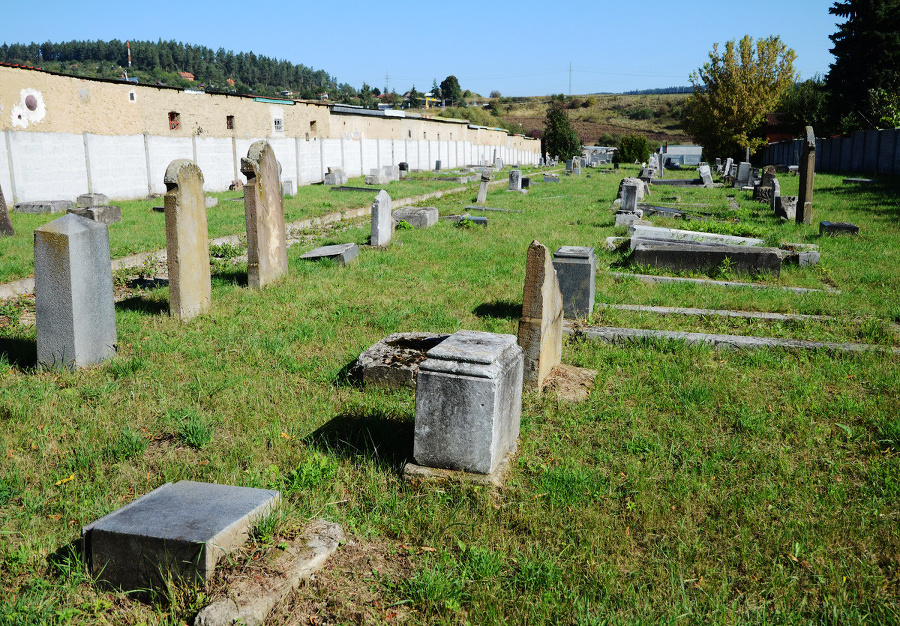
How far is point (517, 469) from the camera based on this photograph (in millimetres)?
3670

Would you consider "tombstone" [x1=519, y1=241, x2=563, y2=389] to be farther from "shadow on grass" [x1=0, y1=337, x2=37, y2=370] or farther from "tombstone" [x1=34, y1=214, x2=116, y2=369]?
"shadow on grass" [x1=0, y1=337, x2=37, y2=370]

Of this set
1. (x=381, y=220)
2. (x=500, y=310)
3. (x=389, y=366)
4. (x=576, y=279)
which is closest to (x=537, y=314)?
(x=389, y=366)

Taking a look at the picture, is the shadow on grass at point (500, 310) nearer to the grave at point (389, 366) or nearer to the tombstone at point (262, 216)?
A: the grave at point (389, 366)

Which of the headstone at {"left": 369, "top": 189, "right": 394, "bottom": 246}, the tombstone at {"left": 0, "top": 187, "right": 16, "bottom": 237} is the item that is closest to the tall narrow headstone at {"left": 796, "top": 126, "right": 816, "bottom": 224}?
the headstone at {"left": 369, "top": 189, "right": 394, "bottom": 246}

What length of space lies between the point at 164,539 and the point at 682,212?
14357mm

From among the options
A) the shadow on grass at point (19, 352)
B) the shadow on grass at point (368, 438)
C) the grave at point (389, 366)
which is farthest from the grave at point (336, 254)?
the shadow on grass at point (368, 438)

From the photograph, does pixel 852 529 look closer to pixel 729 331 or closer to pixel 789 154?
pixel 729 331

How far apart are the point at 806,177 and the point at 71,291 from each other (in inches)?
530

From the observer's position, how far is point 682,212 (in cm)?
1499

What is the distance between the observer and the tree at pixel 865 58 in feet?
110

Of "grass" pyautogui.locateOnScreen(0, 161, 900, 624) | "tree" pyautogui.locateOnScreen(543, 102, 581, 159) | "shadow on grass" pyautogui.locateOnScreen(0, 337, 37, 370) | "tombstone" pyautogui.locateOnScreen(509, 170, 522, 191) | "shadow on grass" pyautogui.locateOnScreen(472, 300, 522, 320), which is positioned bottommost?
"grass" pyautogui.locateOnScreen(0, 161, 900, 624)

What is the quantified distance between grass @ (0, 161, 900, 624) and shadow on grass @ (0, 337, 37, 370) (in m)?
0.05

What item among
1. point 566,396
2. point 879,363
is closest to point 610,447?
point 566,396

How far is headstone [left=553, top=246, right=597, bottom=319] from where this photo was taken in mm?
6598
